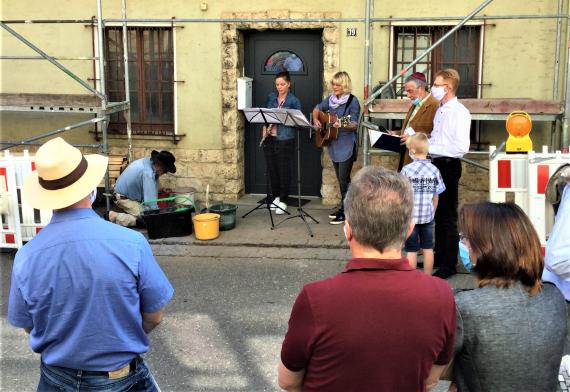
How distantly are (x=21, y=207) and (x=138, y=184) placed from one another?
1472mm

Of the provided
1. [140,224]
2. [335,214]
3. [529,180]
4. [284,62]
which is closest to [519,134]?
[529,180]

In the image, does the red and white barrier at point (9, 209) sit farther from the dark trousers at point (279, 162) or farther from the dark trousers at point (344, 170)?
the dark trousers at point (344, 170)

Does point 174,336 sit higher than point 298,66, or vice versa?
point 298,66

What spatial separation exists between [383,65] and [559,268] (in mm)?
5838

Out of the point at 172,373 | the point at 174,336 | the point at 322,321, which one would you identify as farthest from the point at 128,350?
the point at 174,336

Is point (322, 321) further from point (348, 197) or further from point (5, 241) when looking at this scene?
point (5, 241)

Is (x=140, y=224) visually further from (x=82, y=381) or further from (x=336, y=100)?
(x=82, y=381)

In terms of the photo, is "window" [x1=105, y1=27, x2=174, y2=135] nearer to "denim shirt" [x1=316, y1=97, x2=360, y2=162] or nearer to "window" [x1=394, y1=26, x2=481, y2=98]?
"denim shirt" [x1=316, y1=97, x2=360, y2=162]

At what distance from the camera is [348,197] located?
2.41m

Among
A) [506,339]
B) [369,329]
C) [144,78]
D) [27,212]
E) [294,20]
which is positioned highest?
[294,20]

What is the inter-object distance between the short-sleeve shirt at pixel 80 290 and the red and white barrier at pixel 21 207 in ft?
14.7

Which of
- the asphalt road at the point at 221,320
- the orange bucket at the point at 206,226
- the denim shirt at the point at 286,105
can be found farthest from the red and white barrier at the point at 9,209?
the denim shirt at the point at 286,105

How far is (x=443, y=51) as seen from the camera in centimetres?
891

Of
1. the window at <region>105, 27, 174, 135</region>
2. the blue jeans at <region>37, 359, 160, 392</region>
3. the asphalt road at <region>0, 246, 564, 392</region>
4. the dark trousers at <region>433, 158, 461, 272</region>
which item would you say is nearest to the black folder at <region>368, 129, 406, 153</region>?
the dark trousers at <region>433, 158, 461, 272</region>
